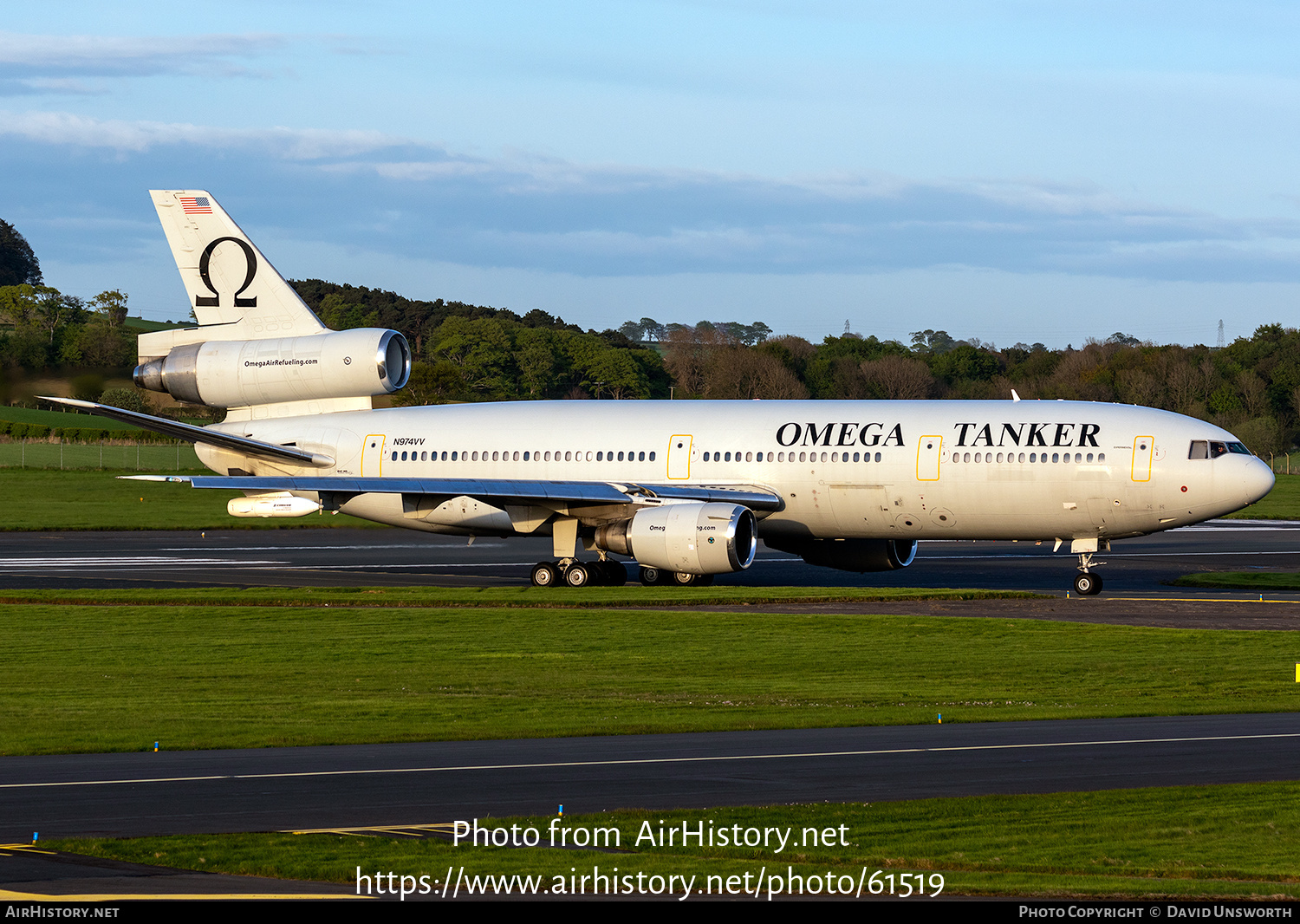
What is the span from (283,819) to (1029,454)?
A: 2682 centimetres

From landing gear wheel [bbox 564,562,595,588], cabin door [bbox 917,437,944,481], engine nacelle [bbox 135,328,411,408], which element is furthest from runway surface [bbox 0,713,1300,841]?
engine nacelle [bbox 135,328,411,408]

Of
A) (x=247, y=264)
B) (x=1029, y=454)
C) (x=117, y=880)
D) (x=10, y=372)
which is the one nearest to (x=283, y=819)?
(x=117, y=880)

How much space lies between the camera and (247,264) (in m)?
43.7

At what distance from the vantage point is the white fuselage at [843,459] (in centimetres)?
3566

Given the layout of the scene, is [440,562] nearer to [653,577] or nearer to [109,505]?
[653,577]

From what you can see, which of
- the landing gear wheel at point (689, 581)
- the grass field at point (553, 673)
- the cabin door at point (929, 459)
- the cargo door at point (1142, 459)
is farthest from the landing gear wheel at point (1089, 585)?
the landing gear wheel at point (689, 581)

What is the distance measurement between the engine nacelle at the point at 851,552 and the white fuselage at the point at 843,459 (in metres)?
1.15

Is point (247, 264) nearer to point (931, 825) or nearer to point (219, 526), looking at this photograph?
point (219, 526)

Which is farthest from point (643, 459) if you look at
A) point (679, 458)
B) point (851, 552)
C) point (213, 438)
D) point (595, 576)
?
point (213, 438)

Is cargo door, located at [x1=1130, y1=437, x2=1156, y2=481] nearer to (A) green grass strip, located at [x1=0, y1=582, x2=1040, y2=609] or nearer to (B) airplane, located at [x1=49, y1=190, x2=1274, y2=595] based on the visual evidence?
(B) airplane, located at [x1=49, y1=190, x2=1274, y2=595]

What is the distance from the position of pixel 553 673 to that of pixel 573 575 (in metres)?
15.4

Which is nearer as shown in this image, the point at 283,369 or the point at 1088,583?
the point at 1088,583

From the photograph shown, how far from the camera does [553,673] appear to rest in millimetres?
23359

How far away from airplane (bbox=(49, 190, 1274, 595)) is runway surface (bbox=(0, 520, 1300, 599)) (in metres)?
1.79
